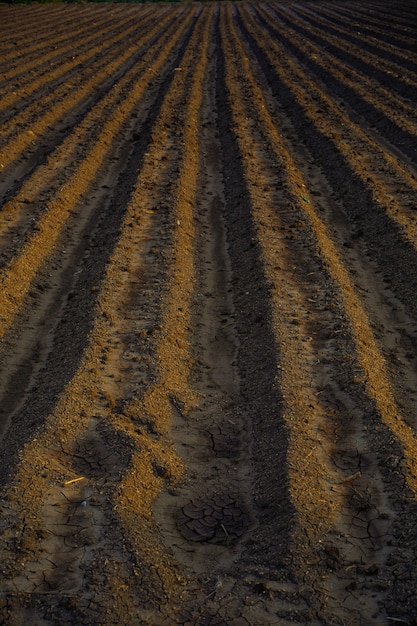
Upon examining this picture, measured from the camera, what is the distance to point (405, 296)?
732cm

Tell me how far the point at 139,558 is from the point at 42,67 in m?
17.8

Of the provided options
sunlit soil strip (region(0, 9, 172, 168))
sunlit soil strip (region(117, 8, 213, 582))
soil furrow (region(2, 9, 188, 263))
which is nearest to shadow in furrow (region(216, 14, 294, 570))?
sunlit soil strip (region(117, 8, 213, 582))

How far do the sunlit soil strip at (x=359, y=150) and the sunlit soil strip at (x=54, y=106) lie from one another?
13.9 ft

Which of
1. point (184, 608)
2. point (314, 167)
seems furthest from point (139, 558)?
point (314, 167)

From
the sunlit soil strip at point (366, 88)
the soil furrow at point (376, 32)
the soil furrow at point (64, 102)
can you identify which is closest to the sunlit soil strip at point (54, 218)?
the soil furrow at point (64, 102)

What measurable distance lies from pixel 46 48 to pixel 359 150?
47.5 ft

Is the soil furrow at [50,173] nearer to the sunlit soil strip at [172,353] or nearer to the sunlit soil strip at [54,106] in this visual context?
the sunlit soil strip at [54,106]

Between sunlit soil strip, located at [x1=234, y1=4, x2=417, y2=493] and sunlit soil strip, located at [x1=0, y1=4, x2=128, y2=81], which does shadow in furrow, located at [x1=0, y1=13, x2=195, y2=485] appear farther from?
sunlit soil strip, located at [x1=0, y1=4, x2=128, y2=81]

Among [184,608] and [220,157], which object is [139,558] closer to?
[184,608]

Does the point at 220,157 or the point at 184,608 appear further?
the point at 220,157

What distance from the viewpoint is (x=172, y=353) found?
19.8ft

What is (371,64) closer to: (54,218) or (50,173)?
(50,173)

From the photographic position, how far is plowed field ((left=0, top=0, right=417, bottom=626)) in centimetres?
380

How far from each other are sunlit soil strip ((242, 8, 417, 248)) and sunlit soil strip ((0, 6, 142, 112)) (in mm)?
5144
